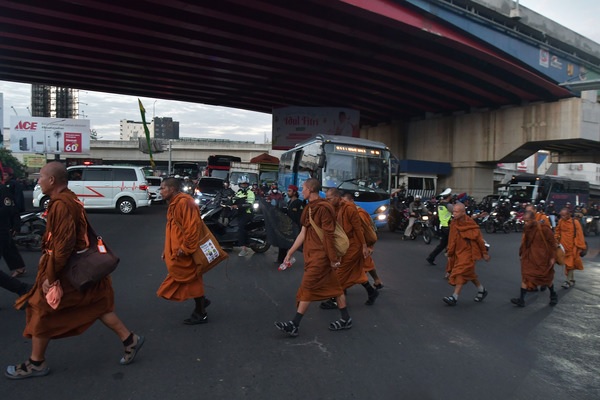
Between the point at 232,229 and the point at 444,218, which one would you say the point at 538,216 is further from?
the point at 232,229

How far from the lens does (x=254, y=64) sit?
24.6 metres

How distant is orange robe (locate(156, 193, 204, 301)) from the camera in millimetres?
4699

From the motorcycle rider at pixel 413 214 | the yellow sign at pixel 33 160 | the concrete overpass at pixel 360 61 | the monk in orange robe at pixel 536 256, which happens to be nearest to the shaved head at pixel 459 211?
the monk in orange robe at pixel 536 256

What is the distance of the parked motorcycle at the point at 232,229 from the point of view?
9.95 meters

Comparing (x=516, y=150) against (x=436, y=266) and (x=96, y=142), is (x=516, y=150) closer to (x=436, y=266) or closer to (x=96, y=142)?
(x=436, y=266)

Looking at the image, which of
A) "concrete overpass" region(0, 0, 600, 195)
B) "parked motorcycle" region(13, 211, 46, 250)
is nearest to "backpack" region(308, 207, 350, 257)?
"parked motorcycle" region(13, 211, 46, 250)

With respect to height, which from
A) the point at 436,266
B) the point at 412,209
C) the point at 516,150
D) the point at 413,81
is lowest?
the point at 436,266

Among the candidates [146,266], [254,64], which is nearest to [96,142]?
[254,64]

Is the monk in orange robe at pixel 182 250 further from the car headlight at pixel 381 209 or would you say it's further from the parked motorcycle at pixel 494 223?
the parked motorcycle at pixel 494 223

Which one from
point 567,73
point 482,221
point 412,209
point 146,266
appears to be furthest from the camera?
point 567,73

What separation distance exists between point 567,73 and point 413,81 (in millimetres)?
8571

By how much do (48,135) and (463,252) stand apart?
125 feet

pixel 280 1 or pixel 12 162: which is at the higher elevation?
pixel 280 1

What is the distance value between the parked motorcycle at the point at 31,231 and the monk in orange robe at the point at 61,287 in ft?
22.3
